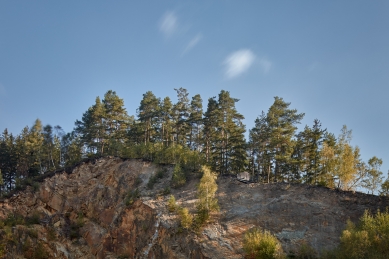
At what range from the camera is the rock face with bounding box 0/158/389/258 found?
27844mm

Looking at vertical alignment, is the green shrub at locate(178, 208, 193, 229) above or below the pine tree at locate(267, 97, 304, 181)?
below

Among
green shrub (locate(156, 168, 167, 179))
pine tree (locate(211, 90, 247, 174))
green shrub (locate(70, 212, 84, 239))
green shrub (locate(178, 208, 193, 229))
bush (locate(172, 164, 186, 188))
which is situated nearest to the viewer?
green shrub (locate(178, 208, 193, 229))

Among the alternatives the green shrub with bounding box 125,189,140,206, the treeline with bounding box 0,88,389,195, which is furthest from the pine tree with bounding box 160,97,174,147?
the green shrub with bounding box 125,189,140,206

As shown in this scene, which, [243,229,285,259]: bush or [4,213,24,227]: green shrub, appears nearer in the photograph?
[243,229,285,259]: bush

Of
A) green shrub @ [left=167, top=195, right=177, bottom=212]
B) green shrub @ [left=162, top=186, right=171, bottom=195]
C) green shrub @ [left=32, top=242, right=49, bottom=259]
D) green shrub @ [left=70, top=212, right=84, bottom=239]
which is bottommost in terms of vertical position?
green shrub @ [left=32, top=242, right=49, bottom=259]

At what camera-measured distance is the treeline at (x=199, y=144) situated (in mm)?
36594

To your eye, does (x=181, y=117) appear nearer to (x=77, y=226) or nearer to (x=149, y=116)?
(x=149, y=116)

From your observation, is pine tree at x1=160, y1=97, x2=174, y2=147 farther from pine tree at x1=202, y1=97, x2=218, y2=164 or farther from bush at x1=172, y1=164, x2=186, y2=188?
bush at x1=172, y1=164, x2=186, y2=188

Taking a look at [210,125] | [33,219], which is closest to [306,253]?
[210,125]

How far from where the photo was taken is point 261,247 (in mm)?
24031

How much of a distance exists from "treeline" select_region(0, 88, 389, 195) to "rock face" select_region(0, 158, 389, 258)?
14.6 ft

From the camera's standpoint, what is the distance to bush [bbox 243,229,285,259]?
23.6 meters

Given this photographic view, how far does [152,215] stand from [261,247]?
1186cm

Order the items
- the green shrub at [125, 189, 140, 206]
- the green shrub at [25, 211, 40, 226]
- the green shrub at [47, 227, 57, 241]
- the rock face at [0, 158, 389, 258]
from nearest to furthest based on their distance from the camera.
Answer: the rock face at [0, 158, 389, 258], the green shrub at [47, 227, 57, 241], the green shrub at [25, 211, 40, 226], the green shrub at [125, 189, 140, 206]
